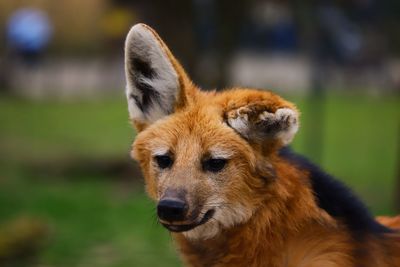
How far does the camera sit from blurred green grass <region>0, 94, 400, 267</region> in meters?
8.53

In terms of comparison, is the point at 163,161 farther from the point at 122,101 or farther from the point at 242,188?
the point at 122,101

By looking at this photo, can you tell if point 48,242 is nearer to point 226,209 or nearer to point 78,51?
point 226,209

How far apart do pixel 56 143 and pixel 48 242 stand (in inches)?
306

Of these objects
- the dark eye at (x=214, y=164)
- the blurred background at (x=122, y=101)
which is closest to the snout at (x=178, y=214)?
the dark eye at (x=214, y=164)

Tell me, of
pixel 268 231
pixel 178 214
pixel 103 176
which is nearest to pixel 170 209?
pixel 178 214

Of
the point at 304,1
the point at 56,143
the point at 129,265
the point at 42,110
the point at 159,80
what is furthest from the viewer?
the point at 42,110

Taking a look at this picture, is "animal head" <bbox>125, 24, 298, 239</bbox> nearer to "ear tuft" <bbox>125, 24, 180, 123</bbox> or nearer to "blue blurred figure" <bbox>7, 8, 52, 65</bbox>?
"ear tuft" <bbox>125, 24, 180, 123</bbox>

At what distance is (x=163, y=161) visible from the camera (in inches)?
171

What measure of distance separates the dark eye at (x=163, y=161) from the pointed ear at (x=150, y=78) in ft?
0.90

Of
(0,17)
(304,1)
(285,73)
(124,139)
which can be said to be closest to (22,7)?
(0,17)

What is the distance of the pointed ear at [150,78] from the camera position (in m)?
4.43

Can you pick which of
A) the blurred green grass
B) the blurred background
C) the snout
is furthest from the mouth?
the blurred green grass

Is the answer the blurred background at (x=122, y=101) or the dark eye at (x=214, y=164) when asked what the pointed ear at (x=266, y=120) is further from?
the blurred background at (x=122, y=101)

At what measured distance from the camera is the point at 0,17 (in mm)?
24953
